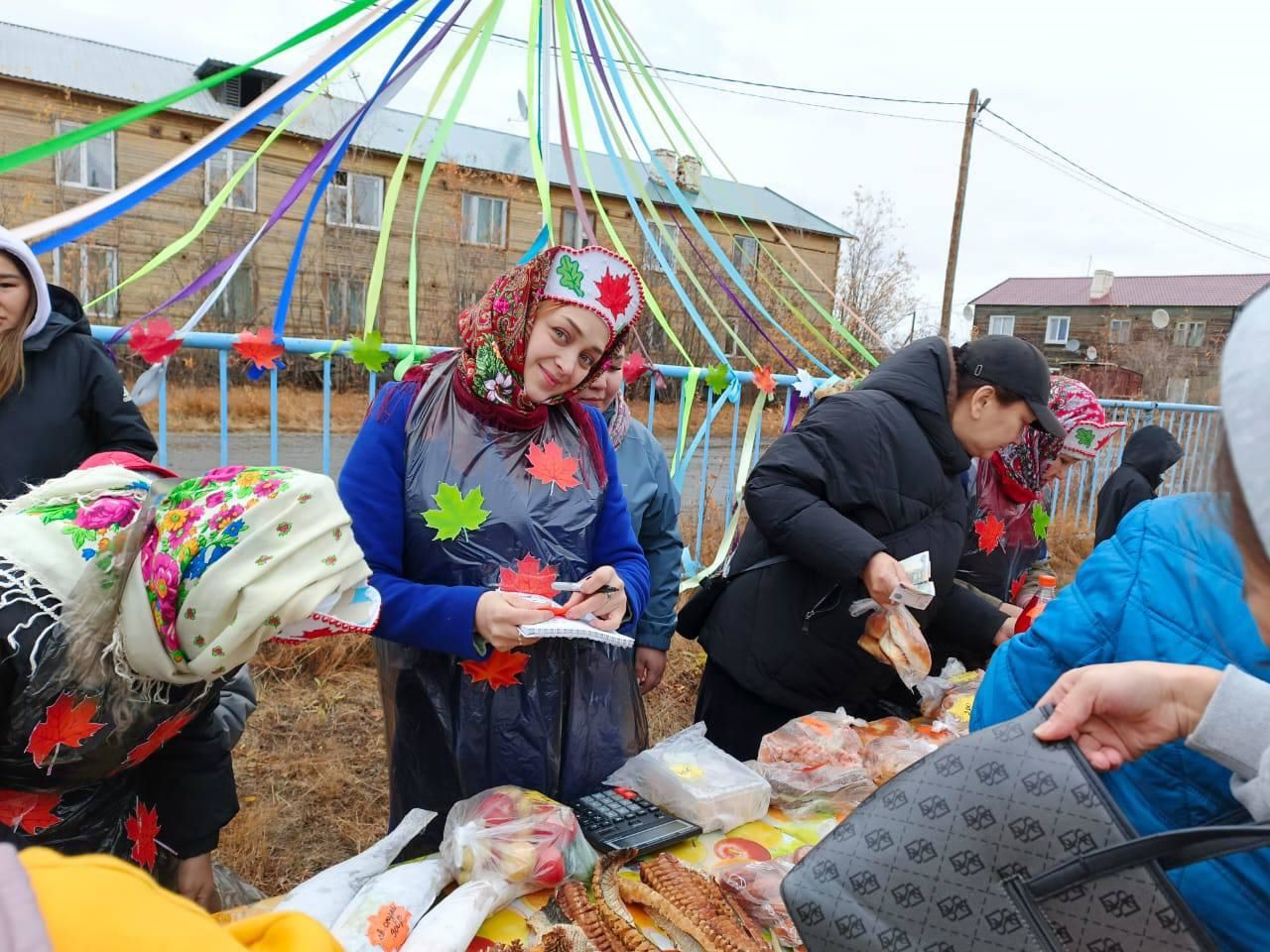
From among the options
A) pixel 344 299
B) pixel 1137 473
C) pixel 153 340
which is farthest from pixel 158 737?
pixel 344 299

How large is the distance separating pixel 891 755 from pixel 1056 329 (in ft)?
132

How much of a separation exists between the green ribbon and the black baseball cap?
218cm

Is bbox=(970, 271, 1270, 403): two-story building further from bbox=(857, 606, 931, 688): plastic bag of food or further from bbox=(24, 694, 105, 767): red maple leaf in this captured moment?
bbox=(24, 694, 105, 767): red maple leaf

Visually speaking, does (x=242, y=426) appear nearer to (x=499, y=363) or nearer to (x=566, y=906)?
(x=499, y=363)

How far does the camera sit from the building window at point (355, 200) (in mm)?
15008

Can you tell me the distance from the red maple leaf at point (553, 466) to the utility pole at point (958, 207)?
12882mm

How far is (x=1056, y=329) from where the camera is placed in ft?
120

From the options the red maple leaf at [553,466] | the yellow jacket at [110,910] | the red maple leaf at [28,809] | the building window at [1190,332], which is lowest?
the red maple leaf at [28,809]

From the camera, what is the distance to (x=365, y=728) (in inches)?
139

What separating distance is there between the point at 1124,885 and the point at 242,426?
242 inches

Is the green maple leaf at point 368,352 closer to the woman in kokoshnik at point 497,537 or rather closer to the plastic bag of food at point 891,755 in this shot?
the woman in kokoshnik at point 497,537

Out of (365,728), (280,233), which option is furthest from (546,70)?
(280,233)

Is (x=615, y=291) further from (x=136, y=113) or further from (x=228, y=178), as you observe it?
(x=228, y=178)

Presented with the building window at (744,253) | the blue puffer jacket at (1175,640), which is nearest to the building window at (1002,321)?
the building window at (744,253)
